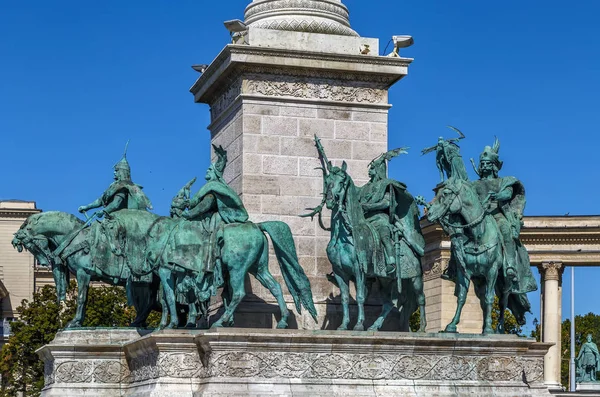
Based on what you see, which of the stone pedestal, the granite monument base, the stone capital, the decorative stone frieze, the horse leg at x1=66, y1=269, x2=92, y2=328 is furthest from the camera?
the stone capital

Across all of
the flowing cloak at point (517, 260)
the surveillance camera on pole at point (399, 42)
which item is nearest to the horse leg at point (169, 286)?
the flowing cloak at point (517, 260)

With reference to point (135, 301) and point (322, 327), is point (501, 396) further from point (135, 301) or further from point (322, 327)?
point (135, 301)

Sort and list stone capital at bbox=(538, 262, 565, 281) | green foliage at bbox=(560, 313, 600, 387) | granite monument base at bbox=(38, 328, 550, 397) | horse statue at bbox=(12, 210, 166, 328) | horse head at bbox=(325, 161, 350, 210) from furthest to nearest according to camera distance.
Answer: green foliage at bbox=(560, 313, 600, 387) < stone capital at bbox=(538, 262, 565, 281) < horse statue at bbox=(12, 210, 166, 328) < horse head at bbox=(325, 161, 350, 210) < granite monument base at bbox=(38, 328, 550, 397)

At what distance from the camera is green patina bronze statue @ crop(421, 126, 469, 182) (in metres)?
25.8

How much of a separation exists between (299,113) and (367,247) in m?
4.09

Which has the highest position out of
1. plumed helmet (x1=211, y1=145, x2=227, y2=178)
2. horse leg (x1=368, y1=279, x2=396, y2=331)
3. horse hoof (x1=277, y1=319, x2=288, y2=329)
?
plumed helmet (x1=211, y1=145, x2=227, y2=178)

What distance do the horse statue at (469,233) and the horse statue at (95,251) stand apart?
18.4 ft

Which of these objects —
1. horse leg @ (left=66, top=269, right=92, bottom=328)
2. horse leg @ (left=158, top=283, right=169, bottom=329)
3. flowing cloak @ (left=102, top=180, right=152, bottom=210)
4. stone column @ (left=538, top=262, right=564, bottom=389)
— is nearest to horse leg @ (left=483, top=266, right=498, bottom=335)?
horse leg @ (left=158, top=283, right=169, bottom=329)

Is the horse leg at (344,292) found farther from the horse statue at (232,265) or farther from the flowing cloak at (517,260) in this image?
the flowing cloak at (517,260)

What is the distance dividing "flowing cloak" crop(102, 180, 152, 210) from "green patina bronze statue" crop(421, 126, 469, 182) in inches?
233

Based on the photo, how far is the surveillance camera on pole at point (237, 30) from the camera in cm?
2755

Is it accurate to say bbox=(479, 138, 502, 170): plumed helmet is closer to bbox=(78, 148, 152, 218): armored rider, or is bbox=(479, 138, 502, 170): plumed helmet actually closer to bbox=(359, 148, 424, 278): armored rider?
bbox=(359, 148, 424, 278): armored rider

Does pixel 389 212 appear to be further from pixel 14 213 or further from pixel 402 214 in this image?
pixel 14 213

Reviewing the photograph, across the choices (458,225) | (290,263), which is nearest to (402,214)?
(458,225)
